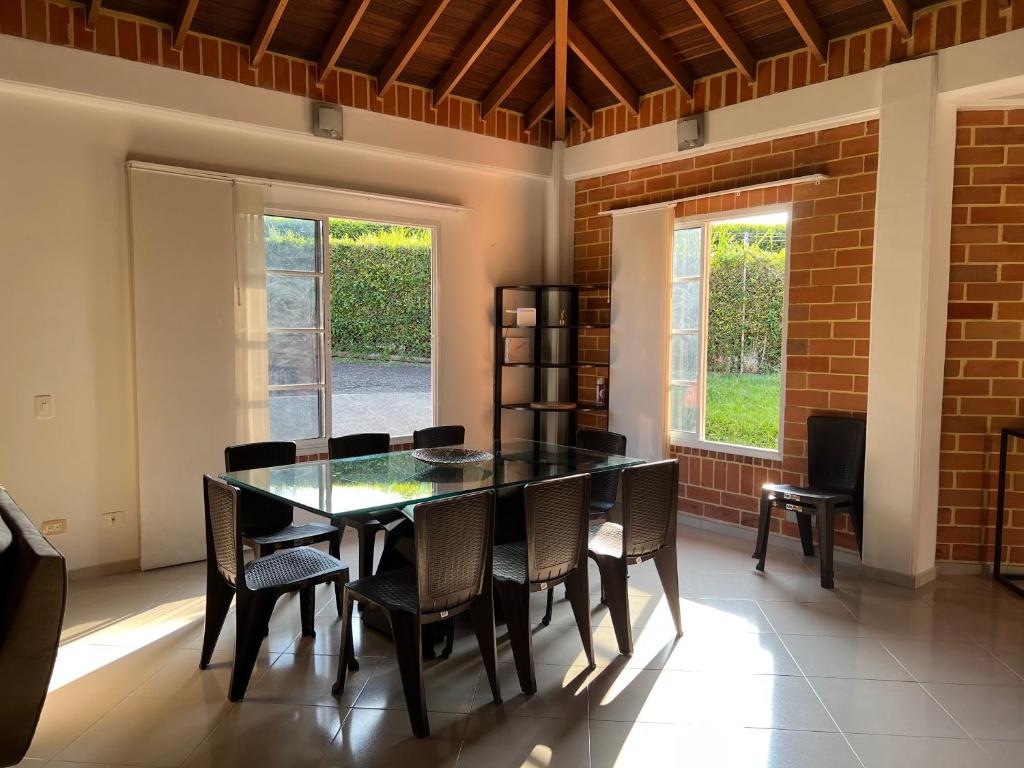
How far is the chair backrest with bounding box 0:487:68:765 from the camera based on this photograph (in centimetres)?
194

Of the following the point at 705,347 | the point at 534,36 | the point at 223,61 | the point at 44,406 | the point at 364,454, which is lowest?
the point at 364,454

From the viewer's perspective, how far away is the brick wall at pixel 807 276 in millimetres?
4332

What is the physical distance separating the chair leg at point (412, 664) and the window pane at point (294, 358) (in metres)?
2.72

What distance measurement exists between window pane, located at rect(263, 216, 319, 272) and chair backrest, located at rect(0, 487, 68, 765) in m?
3.06

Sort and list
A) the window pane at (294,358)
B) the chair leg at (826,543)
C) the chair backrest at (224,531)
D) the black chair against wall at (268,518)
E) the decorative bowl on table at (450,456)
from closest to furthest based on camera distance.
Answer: the chair backrest at (224,531), the black chair against wall at (268,518), the decorative bowl on table at (450,456), the chair leg at (826,543), the window pane at (294,358)

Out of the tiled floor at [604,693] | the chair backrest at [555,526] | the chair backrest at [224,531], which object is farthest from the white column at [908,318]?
the chair backrest at [224,531]

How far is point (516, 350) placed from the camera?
19.4 ft

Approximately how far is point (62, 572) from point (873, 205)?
4.33 m

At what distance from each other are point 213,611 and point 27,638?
109 cm

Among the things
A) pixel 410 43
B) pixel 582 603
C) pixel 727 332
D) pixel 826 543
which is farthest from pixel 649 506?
pixel 727 332

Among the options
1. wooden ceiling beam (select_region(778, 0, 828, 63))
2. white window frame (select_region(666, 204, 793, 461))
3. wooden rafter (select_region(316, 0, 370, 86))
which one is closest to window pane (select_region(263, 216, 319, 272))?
wooden rafter (select_region(316, 0, 370, 86))

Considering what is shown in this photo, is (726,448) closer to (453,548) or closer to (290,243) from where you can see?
(453,548)

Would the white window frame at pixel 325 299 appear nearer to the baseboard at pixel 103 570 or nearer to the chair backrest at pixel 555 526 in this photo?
the baseboard at pixel 103 570

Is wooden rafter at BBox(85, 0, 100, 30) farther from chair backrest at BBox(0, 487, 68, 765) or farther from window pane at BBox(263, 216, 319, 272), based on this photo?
chair backrest at BBox(0, 487, 68, 765)
